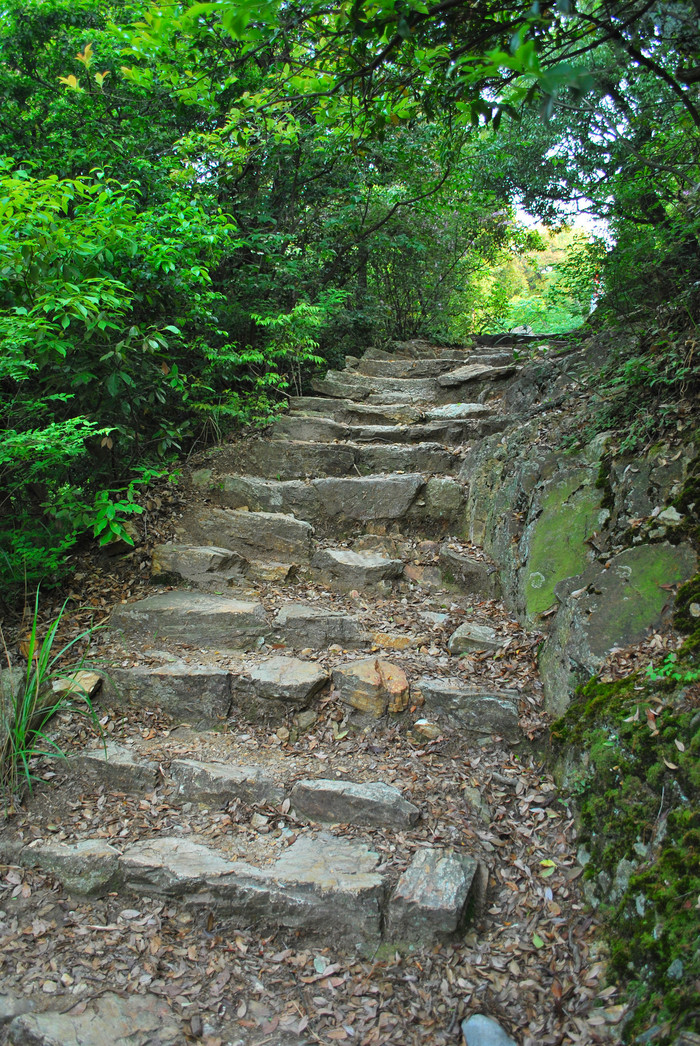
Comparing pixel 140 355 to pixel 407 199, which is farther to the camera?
pixel 407 199

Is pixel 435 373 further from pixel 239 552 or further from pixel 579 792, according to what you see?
pixel 579 792

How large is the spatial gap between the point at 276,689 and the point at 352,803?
851 millimetres

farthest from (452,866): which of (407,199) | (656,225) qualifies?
(407,199)

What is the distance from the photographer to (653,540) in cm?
290

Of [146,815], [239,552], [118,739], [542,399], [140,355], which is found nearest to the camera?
[146,815]

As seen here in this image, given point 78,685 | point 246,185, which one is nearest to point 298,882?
point 78,685

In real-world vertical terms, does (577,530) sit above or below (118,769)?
above

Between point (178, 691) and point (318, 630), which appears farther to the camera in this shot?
point (318, 630)

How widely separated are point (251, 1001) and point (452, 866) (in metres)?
0.92

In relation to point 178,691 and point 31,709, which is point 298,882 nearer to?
point 178,691

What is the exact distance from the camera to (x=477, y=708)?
3094 mm

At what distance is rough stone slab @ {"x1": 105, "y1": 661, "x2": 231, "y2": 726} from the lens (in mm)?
3463

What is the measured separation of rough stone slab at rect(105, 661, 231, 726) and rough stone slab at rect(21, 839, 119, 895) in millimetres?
880

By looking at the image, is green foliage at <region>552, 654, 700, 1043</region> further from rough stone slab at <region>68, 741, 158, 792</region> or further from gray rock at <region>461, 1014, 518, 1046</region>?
rough stone slab at <region>68, 741, 158, 792</region>
